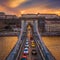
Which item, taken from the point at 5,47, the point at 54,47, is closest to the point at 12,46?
the point at 5,47

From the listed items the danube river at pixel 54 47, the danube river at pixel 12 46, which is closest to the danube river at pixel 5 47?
the danube river at pixel 12 46

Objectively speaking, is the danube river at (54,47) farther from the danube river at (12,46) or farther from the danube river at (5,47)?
the danube river at (5,47)

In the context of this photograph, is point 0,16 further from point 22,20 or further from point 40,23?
point 40,23

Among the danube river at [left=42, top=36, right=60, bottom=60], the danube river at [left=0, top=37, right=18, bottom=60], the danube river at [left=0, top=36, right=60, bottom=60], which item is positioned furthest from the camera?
the danube river at [left=42, top=36, right=60, bottom=60]

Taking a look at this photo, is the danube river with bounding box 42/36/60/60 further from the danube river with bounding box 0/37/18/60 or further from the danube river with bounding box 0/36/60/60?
the danube river with bounding box 0/37/18/60

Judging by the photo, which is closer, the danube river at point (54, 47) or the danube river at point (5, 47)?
the danube river at point (5, 47)

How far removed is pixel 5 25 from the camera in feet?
75.5

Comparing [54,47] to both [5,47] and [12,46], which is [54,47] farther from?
[5,47]

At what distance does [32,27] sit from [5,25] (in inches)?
132

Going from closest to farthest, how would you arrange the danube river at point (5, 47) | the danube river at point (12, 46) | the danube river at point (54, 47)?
the danube river at point (5, 47), the danube river at point (12, 46), the danube river at point (54, 47)

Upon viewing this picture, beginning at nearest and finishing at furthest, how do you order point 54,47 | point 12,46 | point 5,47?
point 5,47 → point 54,47 → point 12,46

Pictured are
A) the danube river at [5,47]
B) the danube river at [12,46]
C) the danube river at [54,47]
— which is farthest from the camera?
the danube river at [54,47]

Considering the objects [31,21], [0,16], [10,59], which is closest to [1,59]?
[10,59]

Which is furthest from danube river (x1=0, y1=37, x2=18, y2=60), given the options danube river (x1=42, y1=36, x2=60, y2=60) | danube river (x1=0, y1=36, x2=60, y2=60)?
danube river (x1=42, y1=36, x2=60, y2=60)
